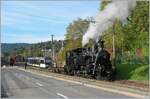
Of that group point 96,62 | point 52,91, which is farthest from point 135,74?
point 52,91

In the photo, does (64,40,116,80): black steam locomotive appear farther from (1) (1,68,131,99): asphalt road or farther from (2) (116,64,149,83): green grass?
(1) (1,68,131,99): asphalt road

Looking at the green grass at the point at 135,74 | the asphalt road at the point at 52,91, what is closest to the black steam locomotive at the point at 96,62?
the green grass at the point at 135,74

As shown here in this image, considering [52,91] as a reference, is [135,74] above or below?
above

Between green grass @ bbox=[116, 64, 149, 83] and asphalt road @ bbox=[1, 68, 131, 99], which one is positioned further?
green grass @ bbox=[116, 64, 149, 83]

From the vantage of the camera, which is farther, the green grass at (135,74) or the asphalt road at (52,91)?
the green grass at (135,74)

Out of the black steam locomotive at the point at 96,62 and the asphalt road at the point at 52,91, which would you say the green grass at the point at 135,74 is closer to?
the black steam locomotive at the point at 96,62

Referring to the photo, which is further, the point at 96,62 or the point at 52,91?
the point at 96,62

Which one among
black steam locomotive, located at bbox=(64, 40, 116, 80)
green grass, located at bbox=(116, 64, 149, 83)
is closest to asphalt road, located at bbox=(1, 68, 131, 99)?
black steam locomotive, located at bbox=(64, 40, 116, 80)

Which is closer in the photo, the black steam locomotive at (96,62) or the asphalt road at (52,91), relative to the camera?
the asphalt road at (52,91)

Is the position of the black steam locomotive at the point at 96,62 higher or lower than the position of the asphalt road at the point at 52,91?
higher

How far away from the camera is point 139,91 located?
2180 cm

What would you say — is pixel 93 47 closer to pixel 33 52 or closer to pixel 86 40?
pixel 86 40

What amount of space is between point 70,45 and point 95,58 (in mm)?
55077

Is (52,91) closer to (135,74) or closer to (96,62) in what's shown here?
(96,62)
